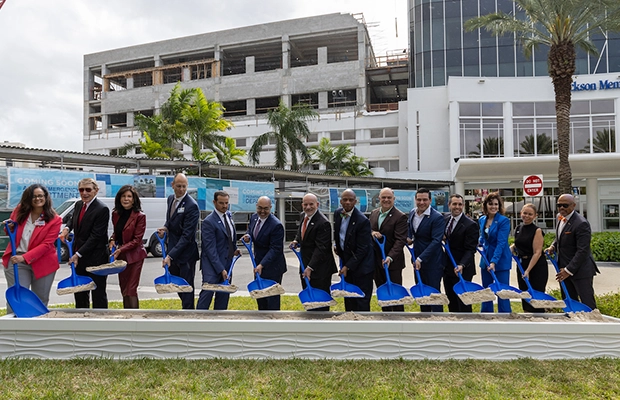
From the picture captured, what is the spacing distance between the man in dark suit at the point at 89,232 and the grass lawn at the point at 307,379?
1.33 meters

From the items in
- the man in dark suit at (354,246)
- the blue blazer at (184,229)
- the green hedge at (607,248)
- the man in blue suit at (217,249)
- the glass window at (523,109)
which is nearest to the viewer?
the man in dark suit at (354,246)

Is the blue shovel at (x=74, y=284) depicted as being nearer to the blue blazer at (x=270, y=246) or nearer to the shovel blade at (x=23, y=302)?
the shovel blade at (x=23, y=302)

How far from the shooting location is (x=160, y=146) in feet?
75.2

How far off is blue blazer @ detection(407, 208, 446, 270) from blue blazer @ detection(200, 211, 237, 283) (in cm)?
232

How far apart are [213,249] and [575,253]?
4.27 m

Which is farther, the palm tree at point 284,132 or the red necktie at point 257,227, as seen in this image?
the palm tree at point 284,132

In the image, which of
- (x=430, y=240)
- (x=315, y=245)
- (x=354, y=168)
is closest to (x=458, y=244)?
(x=430, y=240)

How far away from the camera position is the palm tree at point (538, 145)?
29.9 metres

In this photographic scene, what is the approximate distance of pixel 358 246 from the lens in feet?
18.5

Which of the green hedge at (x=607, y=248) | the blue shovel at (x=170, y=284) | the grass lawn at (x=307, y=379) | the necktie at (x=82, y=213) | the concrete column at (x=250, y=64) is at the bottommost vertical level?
the grass lawn at (x=307, y=379)

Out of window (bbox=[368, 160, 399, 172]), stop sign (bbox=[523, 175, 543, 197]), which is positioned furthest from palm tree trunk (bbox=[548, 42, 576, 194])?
window (bbox=[368, 160, 399, 172])

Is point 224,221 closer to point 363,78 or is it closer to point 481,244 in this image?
point 481,244

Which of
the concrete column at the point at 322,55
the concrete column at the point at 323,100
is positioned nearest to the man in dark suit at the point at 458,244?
the concrete column at the point at 323,100

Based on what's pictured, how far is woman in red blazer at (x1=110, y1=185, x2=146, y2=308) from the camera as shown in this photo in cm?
575
